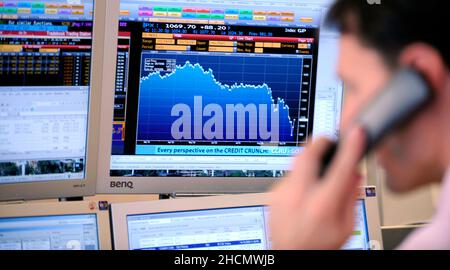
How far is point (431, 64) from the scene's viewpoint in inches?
25.5

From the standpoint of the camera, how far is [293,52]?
151cm

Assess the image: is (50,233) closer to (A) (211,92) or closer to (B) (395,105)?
(A) (211,92)

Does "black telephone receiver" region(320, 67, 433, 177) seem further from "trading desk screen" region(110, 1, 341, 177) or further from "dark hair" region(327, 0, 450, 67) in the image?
"trading desk screen" region(110, 1, 341, 177)

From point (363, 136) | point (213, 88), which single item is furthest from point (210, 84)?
point (363, 136)

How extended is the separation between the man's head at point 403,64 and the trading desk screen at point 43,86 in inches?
31.2

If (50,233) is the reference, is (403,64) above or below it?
above

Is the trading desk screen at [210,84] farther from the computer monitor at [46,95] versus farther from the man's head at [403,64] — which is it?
the man's head at [403,64]

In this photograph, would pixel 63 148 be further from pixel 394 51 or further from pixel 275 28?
pixel 394 51

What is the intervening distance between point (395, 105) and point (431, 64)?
5cm

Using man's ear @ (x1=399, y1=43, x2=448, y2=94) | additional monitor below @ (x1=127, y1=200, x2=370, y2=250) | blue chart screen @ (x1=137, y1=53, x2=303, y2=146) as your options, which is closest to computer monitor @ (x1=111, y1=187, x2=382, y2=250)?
additional monitor below @ (x1=127, y1=200, x2=370, y2=250)

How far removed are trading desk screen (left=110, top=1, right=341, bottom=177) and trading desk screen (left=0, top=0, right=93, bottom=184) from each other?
0.07m

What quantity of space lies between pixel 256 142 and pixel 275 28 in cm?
22

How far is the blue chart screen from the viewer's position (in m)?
1.46
